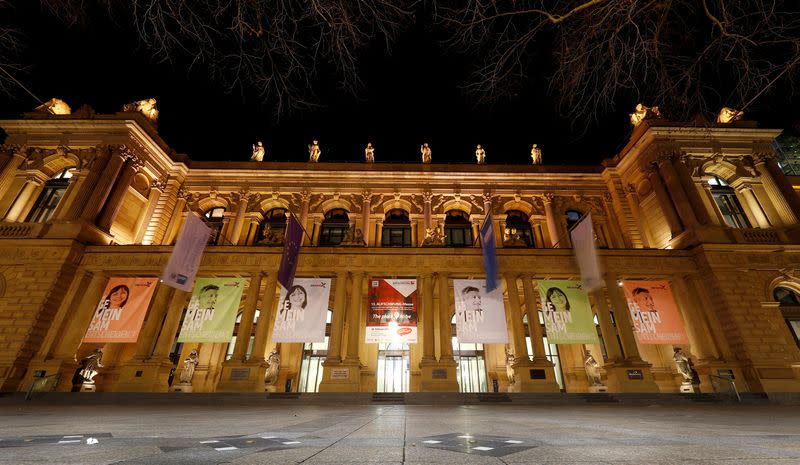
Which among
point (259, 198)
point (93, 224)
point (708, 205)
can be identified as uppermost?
point (259, 198)

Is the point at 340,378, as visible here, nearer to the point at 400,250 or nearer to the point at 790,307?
the point at 400,250

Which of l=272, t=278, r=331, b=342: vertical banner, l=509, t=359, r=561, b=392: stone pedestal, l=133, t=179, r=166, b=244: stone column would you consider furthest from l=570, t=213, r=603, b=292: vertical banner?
l=133, t=179, r=166, b=244: stone column

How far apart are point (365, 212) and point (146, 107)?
17.1 m

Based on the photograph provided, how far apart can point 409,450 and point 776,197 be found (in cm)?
2868

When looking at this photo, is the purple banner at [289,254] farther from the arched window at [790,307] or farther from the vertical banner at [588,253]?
the arched window at [790,307]

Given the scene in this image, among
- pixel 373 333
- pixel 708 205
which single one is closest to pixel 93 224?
pixel 373 333

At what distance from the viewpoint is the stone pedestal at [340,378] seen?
657 inches

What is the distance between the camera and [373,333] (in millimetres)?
17641

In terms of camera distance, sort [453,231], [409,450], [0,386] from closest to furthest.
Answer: [409,450]
[0,386]
[453,231]

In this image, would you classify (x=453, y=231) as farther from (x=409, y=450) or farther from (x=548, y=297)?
(x=409, y=450)

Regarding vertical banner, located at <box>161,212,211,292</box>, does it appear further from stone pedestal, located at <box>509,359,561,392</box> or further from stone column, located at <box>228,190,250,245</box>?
stone pedestal, located at <box>509,359,561,392</box>

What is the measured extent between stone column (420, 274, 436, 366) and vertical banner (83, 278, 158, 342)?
554 inches

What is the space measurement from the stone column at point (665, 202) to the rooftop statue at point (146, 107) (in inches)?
1326

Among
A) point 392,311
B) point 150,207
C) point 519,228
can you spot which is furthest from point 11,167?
point 519,228
